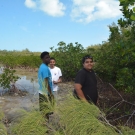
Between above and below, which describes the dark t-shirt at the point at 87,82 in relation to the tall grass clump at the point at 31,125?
above

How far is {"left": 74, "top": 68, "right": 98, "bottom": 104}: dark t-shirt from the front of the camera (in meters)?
3.95

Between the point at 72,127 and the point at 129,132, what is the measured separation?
462 millimetres

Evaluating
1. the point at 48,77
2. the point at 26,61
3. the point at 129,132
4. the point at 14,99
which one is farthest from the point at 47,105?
the point at 26,61

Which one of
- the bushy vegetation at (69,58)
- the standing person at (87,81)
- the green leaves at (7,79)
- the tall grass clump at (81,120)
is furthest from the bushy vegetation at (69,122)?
the bushy vegetation at (69,58)

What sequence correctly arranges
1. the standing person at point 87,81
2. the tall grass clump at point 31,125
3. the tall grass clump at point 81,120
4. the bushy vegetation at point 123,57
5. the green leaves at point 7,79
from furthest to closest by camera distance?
1. the green leaves at point 7,79
2. the bushy vegetation at point 123,57
3. the standing person at point 87,81
4. the tall grass clump at point 31,125
5. the tall grass clump at point 81,120

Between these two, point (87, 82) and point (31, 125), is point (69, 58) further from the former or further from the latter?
point (31, 125)

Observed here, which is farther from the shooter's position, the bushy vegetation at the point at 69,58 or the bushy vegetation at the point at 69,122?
the bushy vegetation at the point at 69,58

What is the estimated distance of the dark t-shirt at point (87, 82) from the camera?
395cm

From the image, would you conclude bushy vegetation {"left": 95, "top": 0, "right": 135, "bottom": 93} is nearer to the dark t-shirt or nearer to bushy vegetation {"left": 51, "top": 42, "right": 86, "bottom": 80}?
the dark t-shirt

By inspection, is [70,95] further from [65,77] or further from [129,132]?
[65,77]

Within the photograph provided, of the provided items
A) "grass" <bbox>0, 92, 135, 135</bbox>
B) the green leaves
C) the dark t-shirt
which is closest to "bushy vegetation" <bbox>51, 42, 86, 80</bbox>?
the green leaves

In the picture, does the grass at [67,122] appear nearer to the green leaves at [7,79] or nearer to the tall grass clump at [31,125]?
the tall grass clump at [31,125]

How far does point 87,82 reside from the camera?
13.3 ft

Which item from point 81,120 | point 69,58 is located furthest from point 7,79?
point 81,120
